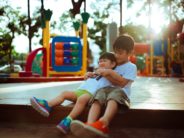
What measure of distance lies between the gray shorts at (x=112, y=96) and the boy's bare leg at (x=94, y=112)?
0.09ft

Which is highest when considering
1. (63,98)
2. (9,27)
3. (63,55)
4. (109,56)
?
(9,27)

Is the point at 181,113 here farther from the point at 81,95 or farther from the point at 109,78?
the point at 81,95

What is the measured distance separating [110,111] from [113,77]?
246mm

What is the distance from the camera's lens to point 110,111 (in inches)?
78.1

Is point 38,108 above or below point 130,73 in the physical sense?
below

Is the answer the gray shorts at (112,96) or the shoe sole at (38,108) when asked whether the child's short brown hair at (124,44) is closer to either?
the gray shorts at (112,96)

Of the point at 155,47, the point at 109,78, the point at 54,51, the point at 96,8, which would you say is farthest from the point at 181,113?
the point at 96,8

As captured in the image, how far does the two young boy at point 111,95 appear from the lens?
1819 millimetres

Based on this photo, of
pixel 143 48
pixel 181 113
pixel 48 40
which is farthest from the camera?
pixel 143 48

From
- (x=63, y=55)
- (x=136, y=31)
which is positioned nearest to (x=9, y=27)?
(x=136, y=31)

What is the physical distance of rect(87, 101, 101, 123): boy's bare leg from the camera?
1985 mm

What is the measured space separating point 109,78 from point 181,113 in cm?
51

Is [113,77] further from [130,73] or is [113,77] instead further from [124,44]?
[124,44]

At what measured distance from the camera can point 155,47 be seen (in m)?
10.6
